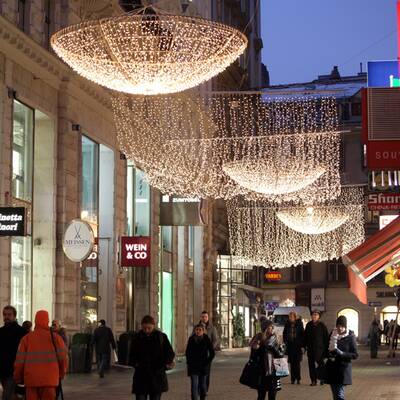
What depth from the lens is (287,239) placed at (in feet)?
218

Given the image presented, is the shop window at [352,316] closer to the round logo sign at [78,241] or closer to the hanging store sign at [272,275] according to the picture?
the hanging store sign at [272,275]

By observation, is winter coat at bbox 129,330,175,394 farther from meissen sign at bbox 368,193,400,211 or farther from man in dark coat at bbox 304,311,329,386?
meissen sign at bbox 368,193,400,211

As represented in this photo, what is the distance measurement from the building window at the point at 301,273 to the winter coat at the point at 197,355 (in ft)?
215

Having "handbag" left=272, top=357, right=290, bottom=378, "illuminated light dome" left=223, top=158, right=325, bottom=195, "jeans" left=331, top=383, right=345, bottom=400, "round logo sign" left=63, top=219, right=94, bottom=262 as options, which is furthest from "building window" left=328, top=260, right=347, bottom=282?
"jeans" left=331, top=383, right=345, bottom=400

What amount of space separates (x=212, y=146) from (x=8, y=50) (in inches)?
752

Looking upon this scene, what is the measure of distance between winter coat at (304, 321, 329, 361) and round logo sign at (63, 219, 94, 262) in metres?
5.71

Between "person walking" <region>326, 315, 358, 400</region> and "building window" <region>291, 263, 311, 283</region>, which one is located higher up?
"building window" <region>291, 263, 311, 283</region>

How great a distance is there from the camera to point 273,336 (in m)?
18.0

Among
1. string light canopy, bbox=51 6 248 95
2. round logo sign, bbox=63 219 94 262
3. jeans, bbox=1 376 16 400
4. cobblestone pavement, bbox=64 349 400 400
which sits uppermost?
string light canopy, bbox=51 6 248 95

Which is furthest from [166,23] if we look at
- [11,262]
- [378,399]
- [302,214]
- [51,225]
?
[302,214]

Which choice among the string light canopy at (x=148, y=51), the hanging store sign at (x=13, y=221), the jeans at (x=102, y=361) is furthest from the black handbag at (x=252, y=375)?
the jeans at (x=102, y=361)

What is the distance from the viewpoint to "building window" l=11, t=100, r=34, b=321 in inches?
1039

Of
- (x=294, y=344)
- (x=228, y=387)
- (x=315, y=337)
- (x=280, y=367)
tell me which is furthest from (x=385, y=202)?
(x=280, y=367)

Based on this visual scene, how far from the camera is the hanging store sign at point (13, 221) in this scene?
2225 centimetres
